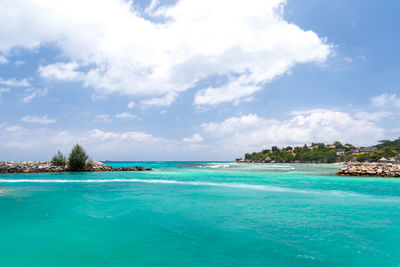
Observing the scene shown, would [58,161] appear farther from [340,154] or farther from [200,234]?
[340,154]

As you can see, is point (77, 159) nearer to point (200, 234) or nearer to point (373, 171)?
point (200, 234)

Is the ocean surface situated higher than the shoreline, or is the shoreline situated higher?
the ocean surface

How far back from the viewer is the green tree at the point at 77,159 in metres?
54.8

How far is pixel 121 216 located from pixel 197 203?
17.4 feet

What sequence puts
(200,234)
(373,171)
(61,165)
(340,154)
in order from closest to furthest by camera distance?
(200,234), (373,171), (61,165), (340,154)

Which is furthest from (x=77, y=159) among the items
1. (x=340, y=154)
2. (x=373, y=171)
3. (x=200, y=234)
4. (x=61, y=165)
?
(x=340, y=154)

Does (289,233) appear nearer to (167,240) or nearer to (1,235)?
(167,240)

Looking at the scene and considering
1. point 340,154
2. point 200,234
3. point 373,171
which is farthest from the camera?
point 340,154

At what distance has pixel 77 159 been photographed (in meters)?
55.2

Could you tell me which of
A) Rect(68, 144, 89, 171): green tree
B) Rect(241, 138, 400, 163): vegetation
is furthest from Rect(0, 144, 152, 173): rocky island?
Rect(241, 138, 400, 163): vegetation

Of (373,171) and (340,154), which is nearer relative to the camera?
(373,171)

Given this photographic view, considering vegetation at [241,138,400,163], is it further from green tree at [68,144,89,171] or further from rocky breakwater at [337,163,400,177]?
green tree at [68,144,89,171]

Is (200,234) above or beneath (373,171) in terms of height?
above

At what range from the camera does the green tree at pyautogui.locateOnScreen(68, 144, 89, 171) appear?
5475cm
